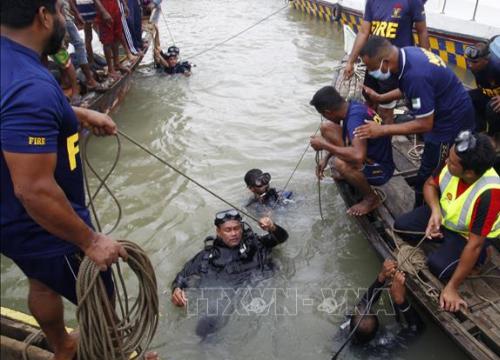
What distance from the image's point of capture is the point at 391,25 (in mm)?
5617

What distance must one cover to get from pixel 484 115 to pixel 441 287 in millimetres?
2953

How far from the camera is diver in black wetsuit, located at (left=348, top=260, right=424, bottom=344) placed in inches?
141

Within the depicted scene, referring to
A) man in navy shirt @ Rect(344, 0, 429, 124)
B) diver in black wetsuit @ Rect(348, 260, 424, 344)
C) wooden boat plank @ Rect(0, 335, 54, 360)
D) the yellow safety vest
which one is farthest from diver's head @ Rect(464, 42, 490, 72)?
wooden boat plank @ Rect(0, 335, 54, 360)

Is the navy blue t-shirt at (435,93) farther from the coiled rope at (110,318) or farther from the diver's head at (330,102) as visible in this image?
the coiled rope at (110,318)

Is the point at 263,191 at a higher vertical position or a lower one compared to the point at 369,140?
lower

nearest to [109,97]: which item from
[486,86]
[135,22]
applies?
[135,22]

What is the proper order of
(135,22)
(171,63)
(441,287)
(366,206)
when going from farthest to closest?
(171,63)
(135,22)
(366,206)
(441,287)

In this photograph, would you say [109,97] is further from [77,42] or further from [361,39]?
[361,39]

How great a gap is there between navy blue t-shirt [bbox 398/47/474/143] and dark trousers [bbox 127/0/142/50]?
694 centimetres

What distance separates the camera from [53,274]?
2406 mm

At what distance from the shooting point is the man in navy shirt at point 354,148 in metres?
4.38

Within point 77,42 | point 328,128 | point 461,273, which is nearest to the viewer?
point 461,273

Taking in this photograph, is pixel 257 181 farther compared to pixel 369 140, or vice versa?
pixel 257 181

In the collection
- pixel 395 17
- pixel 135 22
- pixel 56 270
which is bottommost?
pixel 56 270
